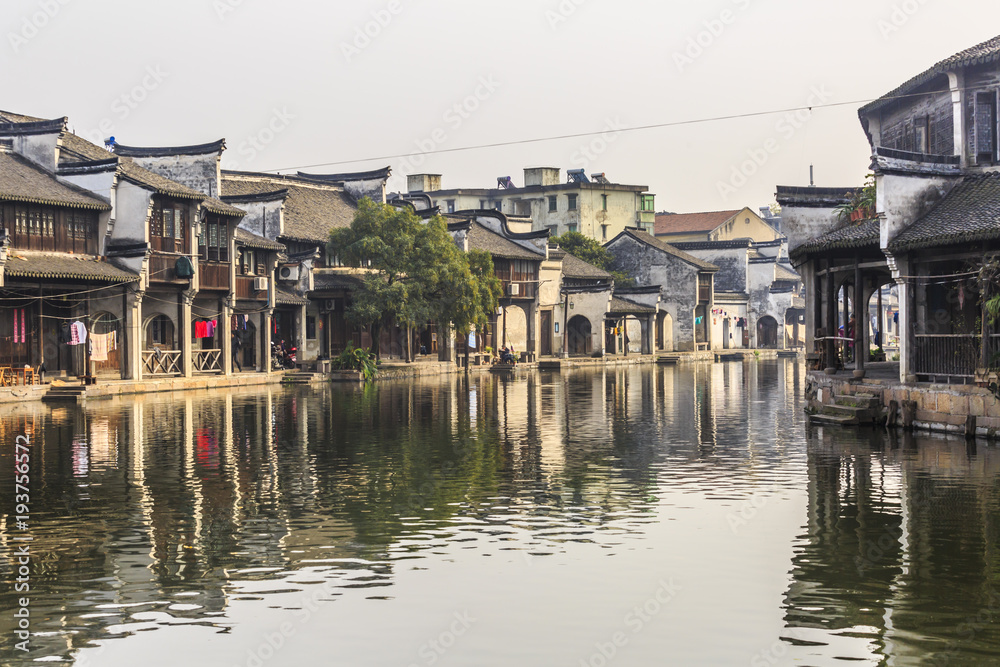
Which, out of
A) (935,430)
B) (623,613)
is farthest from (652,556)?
(935,430)

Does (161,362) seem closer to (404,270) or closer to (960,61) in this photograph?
(404,270)

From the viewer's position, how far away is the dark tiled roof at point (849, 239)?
90.1 feet

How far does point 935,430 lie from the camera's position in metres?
24.6

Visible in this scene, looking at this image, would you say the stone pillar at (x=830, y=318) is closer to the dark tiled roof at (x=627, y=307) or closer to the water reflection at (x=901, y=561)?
the water reflection at (x=901, y=561)

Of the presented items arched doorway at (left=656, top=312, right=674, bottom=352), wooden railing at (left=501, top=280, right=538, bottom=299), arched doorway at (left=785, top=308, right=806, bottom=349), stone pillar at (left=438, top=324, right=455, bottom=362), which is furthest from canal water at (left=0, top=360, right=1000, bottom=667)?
arched doorway at (left=785, top=308, right=806, bottom=349)

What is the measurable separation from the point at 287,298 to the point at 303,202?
37.0 ft

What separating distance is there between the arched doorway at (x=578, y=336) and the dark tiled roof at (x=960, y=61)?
142 ft

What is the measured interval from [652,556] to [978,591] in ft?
10.6

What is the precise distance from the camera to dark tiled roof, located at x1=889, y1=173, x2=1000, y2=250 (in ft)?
78.4

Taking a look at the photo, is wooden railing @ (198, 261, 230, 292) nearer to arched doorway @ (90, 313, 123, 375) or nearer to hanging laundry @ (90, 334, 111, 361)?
arched doorway @ (90, 313, 123, 375)

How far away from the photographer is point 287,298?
167 feet

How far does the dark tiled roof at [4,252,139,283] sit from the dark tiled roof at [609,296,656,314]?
40.5 metres

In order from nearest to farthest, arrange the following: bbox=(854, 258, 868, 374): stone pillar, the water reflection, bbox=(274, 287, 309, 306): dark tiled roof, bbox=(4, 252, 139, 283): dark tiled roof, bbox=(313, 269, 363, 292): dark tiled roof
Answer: the water reflection < bbox=(854, 258, 868, 374): stone pillar < bbox=(4, 252, 139, 283): dark tiled roof < bbox=(274, 287, 309, 306): dark tiled roof < bbox=(313, 269, 363, 292): dark tiled roof

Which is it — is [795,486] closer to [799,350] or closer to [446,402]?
[446,402]
